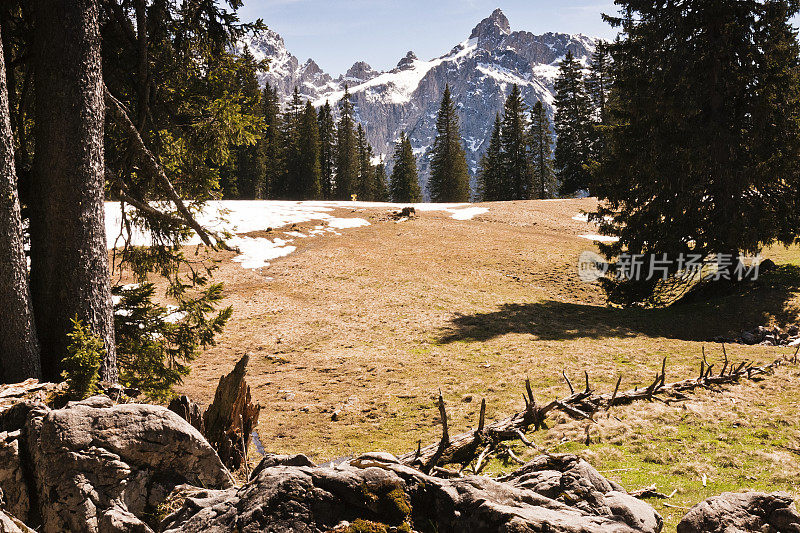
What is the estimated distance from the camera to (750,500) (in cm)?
396

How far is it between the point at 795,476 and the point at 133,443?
305 inches

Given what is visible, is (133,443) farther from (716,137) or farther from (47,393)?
(716,137)

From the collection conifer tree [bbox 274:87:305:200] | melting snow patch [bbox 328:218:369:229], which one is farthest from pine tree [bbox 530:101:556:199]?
melting snow patch [bbox 328:218:369:229]

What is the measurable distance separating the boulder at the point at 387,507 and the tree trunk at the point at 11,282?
3.17m

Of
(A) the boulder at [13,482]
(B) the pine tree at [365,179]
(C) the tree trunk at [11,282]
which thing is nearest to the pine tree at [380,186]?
(B) the pine tree at [365,179]

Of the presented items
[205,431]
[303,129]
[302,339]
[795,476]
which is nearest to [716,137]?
[795,476]

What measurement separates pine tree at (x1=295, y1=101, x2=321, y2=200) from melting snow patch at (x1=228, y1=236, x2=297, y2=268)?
4313 cm

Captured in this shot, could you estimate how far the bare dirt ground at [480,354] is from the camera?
7.43 meters

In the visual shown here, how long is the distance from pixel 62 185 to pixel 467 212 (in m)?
37.7

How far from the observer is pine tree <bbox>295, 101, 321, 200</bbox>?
6994cm

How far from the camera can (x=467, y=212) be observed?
4206 centimetres

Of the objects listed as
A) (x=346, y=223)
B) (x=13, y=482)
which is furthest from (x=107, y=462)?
(x=346, y=223)

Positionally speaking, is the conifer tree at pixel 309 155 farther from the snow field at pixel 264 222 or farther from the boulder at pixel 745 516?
the boulder at pixel 745 516

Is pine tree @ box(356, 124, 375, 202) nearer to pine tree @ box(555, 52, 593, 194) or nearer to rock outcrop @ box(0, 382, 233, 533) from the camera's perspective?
pine tree @ box(555, 52, 593, 194)
